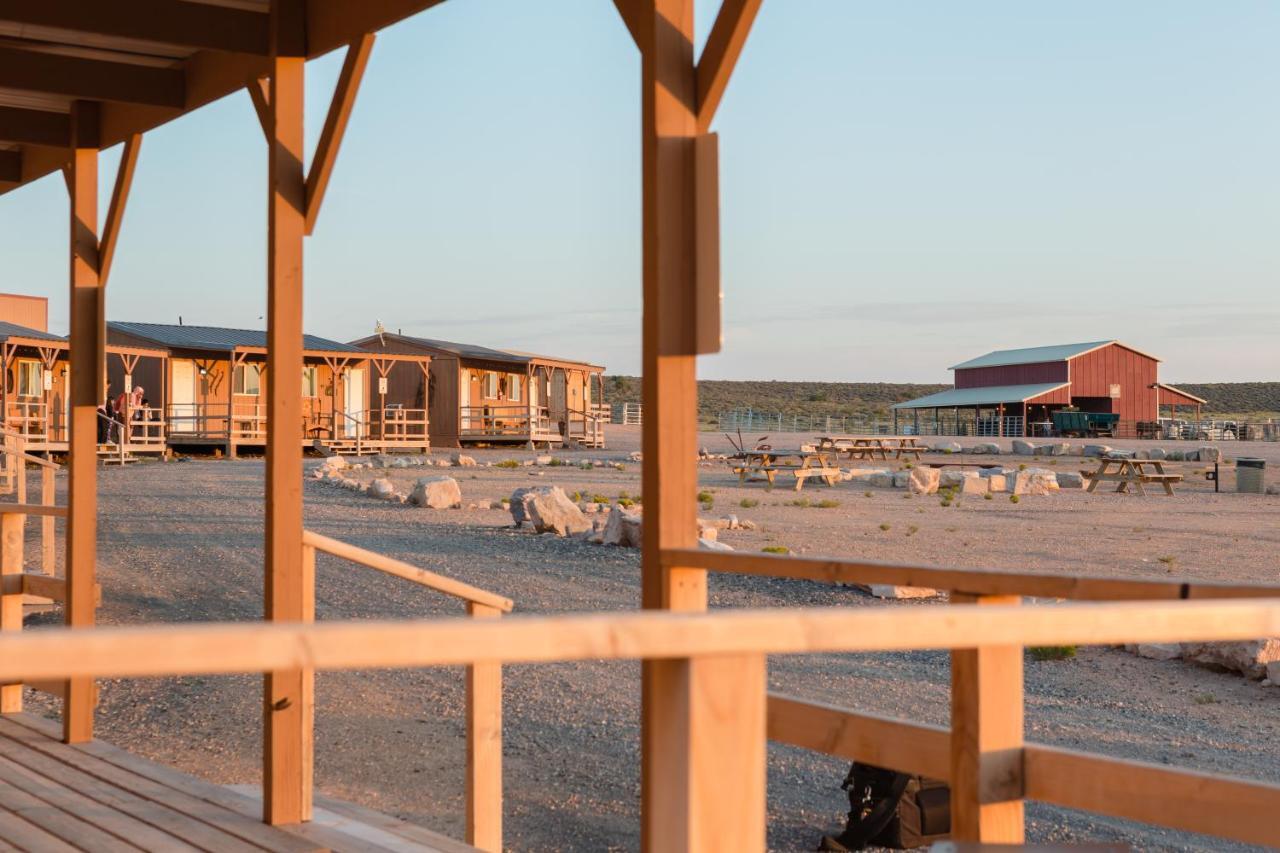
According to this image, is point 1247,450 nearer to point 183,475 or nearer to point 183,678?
point 183,475

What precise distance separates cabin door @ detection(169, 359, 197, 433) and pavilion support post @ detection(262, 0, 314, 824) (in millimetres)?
29859

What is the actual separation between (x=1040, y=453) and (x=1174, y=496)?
1683 cm

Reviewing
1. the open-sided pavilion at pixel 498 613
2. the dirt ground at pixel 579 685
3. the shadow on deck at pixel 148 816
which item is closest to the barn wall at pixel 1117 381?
the dirt ground at pixel 579 685

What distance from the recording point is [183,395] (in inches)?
1315

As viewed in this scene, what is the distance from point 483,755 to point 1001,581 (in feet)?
7.42

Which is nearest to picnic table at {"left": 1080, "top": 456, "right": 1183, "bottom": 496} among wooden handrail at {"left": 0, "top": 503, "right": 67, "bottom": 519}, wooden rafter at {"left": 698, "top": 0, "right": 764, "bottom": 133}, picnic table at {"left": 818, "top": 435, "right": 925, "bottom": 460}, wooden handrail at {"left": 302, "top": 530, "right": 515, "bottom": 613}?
picnic table at {"left": 818, "top": 435, "right": 925, "bottom": 460}

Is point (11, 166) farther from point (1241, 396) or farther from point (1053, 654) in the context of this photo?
point (1241, 396)

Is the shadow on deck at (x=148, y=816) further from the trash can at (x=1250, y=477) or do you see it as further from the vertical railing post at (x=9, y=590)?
the trash can at (x=1250, y=477)

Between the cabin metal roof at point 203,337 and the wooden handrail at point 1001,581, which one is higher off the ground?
the cabin metal roof at point 203,337

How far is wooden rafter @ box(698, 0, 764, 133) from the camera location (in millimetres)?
3137

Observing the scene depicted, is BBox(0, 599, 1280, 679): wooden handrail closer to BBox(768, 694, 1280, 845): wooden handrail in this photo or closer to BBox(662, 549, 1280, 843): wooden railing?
BBox(662, 549, 1280, 843): wooden railing

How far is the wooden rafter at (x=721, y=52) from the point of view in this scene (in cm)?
314

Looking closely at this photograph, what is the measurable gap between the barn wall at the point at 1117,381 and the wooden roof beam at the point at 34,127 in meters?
58.0

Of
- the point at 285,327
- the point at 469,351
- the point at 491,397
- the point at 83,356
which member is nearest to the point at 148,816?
the point at 285,327
